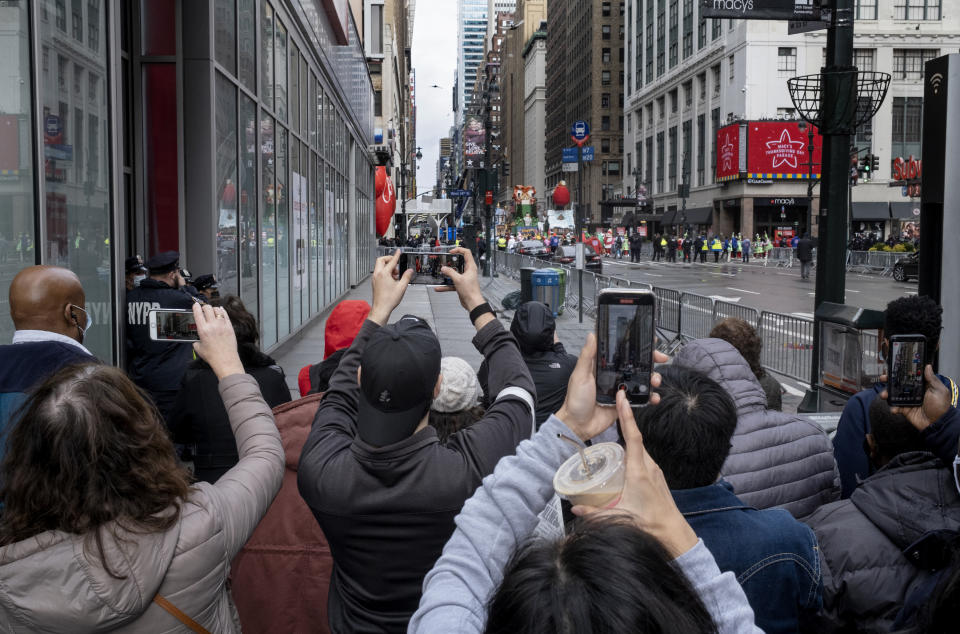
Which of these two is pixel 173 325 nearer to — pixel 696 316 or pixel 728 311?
pixel 728 311

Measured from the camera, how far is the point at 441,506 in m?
2.51

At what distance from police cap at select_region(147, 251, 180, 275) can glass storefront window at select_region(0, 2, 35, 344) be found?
4.28 feet

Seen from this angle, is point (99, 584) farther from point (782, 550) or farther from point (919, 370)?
point (919, 370)

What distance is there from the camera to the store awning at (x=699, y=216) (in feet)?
260

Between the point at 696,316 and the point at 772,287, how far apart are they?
22918 millimetres

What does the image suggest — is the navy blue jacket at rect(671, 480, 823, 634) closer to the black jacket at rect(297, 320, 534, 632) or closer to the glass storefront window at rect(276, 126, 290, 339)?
the black jacket at rect(297, 320, 534, 632)

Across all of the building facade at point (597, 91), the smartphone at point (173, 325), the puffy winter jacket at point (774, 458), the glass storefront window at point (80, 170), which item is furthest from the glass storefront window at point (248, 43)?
the building facade at point (597, 91)

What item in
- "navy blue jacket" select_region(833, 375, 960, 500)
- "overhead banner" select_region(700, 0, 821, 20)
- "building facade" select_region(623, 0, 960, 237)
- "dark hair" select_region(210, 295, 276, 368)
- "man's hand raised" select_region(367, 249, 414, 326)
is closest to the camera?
"man's hand raised" select_region(367, 249, 414, 326)

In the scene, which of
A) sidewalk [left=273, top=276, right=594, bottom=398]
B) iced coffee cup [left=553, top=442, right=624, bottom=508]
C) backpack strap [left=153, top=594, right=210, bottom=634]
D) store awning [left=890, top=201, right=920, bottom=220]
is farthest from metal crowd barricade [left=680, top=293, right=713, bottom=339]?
store awning [left=890, top=201, right=920, bottom=220]

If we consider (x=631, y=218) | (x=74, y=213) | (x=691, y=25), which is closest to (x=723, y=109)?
(x=691, y=25)

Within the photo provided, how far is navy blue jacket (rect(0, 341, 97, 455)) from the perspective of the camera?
3.22 meters

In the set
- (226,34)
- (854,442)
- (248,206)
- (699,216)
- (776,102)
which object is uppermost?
(776,102)

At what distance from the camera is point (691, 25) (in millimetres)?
83000

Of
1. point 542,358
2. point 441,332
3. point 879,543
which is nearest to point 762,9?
point 542,358
